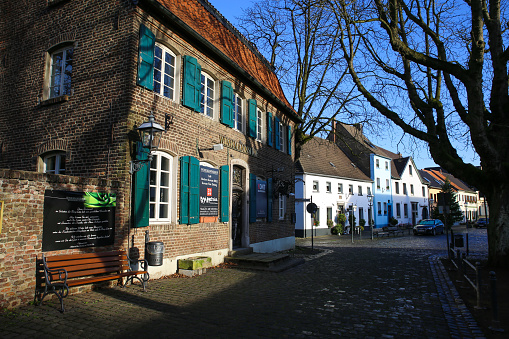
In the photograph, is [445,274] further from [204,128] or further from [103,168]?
[103,168]

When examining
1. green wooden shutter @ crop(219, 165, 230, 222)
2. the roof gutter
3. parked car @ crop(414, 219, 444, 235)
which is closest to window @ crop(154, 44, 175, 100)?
the roof gutter

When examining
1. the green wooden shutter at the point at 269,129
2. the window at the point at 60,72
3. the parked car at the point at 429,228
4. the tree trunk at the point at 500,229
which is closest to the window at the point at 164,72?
the window at the point at 60,72

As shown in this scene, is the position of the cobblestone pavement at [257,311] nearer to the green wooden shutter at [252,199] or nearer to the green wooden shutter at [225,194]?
the green wooden shutter at [225,194]

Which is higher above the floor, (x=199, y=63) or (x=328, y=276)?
(x=199, y=63)

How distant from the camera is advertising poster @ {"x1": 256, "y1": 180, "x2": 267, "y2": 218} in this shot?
14250 mm

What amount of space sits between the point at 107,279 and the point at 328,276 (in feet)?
18.5

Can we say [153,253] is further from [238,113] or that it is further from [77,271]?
[238,113]

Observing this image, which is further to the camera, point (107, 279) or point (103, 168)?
point (103, 168)

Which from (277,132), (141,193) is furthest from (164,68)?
(277,132)

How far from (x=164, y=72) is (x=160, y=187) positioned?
3063 millimetres

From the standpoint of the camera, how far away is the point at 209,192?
11.2 meters

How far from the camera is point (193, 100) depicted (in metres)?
10.5

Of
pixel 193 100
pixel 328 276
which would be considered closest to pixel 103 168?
pixel 193 100

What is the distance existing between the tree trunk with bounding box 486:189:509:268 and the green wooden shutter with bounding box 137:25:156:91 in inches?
415
